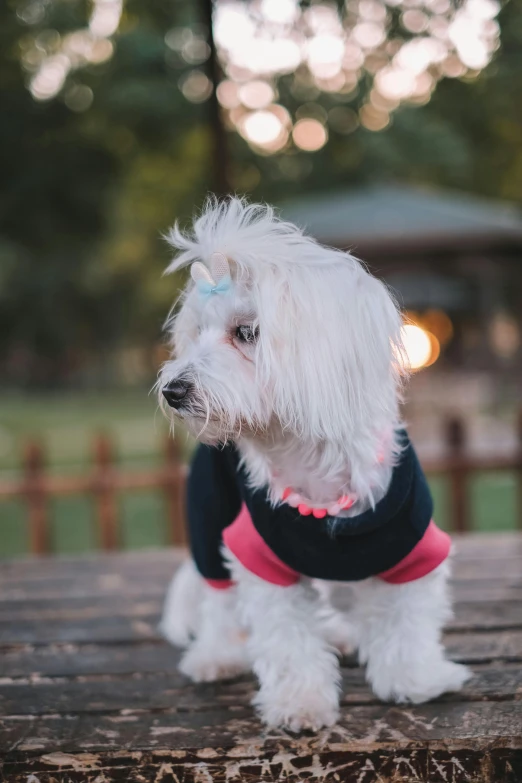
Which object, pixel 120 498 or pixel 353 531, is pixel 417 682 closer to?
pixel 353 531

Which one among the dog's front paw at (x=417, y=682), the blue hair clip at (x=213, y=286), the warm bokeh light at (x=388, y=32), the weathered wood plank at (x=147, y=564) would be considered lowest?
the dog's front paw at (x=417, y=682)

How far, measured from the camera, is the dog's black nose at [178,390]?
64.5 inches

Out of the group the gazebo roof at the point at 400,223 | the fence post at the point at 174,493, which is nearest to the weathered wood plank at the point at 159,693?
the fence post at the point at 174,493

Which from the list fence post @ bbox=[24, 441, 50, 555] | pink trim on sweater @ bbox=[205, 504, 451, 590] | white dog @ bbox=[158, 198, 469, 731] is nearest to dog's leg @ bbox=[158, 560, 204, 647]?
white dog @ bbox=[158, 198, 469, 731]

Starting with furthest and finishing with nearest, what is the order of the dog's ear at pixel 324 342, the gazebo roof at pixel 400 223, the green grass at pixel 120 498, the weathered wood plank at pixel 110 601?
the gazebo roof at pixel 400 223, the green grass at pixel 120 498, the weathered wood plank at pixel 110 601, the dog's ear at pixel 324 342

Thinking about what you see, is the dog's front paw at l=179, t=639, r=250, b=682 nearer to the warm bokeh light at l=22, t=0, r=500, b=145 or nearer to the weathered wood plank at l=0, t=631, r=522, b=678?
the weathered wood plank at l=0, t=631, r=522, b=678

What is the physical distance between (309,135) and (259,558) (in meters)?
15.6

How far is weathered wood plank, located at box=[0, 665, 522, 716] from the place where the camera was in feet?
6.20

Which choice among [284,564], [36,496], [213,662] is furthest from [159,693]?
[36,496]

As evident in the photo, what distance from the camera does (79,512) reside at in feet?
24.4

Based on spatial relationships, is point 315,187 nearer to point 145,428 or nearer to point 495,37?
point 145,428

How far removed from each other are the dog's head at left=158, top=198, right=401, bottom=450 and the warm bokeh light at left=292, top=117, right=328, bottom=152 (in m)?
14.8

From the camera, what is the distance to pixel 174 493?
180 inches

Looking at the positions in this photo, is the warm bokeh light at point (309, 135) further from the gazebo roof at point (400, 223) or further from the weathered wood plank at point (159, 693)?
the weathered wood plank at point (159, 693)
